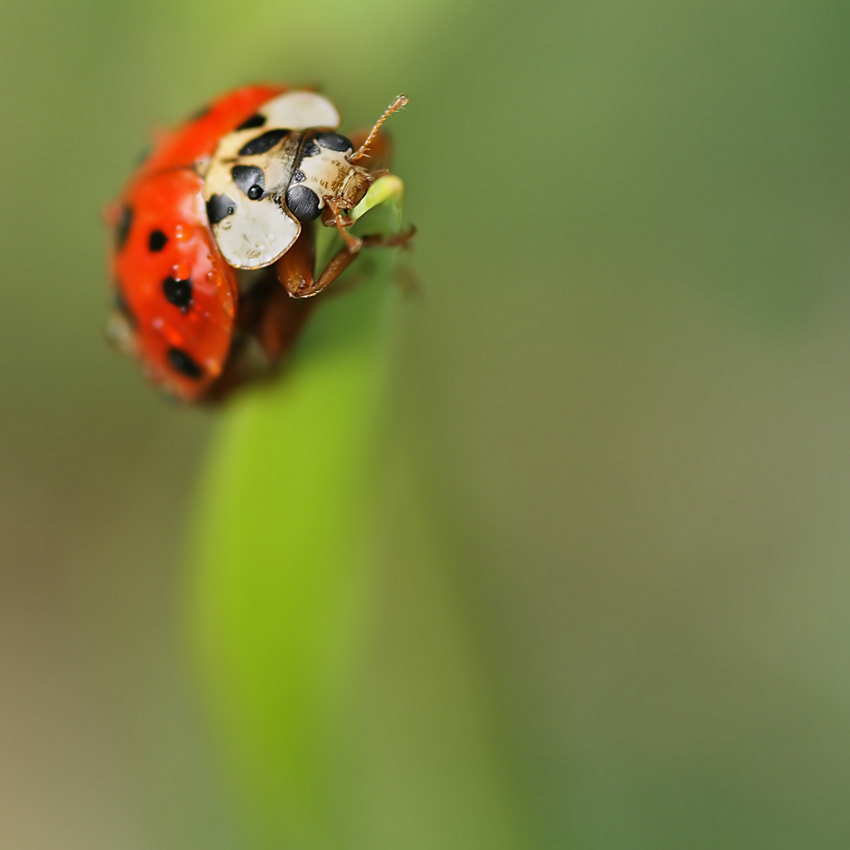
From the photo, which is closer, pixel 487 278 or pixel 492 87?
pixel 492 87

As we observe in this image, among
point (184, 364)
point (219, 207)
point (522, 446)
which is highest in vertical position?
point (219, 207)

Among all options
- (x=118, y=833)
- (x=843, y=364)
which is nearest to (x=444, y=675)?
(x=118, y=833)

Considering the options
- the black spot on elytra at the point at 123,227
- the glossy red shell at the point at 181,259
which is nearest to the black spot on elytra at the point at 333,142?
the glossy red shell at the point at 181,259

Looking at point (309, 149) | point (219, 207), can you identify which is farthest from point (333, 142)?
point (219, 207)

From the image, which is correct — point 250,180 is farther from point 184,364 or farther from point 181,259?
point 184,364

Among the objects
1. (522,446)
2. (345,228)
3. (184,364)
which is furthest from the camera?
(522,446)

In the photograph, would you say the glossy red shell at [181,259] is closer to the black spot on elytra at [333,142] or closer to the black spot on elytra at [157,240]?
the black spot on elytra at [157,240]

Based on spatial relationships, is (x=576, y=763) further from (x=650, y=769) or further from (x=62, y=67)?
(x=62, y=67)
